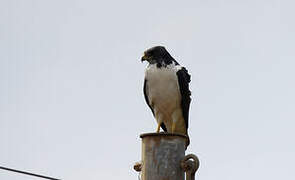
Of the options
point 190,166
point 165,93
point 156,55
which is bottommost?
point 190,166

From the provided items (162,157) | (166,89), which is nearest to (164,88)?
(166,89)

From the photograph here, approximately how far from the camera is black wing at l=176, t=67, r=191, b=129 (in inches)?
301

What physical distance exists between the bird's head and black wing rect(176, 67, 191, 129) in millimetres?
294

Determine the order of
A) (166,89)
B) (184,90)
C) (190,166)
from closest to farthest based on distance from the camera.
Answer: (190,166), (166,89), (184,90)

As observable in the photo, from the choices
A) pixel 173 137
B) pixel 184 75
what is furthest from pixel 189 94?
pixel 173 137

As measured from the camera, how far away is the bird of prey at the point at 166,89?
758 cm

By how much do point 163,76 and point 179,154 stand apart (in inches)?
130

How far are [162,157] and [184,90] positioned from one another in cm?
341

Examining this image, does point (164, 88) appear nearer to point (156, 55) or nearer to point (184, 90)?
point (184, 90)

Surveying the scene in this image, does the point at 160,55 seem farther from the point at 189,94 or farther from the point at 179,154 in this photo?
the point at 179,154

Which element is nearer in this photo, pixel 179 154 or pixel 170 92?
pixel 179 154

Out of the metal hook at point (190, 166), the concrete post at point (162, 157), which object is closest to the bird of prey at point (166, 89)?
the concrete post at point (162, 157)

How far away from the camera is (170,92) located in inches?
298

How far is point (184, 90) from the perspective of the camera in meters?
7.67
